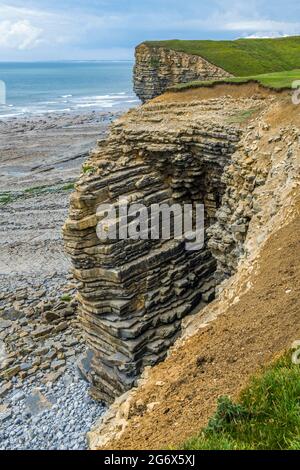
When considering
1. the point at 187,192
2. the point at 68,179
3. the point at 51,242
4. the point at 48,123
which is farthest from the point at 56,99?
the point at 187,192

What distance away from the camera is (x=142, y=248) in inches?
854

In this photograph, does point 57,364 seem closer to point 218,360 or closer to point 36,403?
point 36,403

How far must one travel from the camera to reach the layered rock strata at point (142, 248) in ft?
68.0

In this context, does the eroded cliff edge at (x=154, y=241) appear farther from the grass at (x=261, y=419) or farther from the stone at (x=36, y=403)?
the grass at (x=261, y=419)

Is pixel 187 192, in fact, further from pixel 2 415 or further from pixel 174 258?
pixel 2 415

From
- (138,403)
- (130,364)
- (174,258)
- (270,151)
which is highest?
(270,151)

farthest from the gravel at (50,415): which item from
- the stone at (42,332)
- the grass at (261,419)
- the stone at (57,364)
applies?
the grass at (261,419)

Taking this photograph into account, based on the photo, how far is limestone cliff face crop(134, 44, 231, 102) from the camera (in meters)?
69.8

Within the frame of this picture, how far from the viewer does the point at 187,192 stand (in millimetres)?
24203

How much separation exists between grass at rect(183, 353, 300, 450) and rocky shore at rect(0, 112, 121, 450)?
13325 mm

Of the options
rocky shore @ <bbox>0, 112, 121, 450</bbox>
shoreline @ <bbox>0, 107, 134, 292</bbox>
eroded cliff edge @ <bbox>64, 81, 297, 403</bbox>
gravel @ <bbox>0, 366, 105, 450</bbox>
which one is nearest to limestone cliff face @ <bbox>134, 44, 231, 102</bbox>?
shoreline @ <bbox>0, 107, 134, 292</bbox>

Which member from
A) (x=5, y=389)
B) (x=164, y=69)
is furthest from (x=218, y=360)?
(x=164, y=69)

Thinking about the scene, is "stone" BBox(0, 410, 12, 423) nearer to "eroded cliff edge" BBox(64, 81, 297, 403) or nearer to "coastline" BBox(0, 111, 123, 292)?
"eroded cliff edge" BBox(64, 81, 297, 403)

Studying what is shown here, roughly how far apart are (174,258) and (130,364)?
5.46 metres
